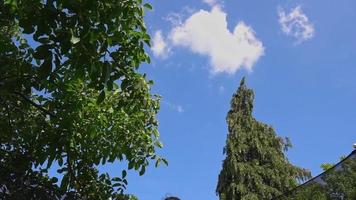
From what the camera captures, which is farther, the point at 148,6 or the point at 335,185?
the point at 335,185

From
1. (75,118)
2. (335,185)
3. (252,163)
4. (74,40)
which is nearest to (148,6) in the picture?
(74,40)

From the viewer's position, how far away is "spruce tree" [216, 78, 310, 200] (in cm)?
2295

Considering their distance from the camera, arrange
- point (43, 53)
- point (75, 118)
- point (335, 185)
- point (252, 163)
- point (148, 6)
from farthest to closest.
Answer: point (252, 163)
point (335, 185)
point (75, 118)
point (148, 6)
point (43, 53)

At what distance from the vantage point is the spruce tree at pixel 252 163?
904 inches

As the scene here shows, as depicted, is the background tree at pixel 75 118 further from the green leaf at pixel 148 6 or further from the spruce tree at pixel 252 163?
the spruce tree at pixel 252 163

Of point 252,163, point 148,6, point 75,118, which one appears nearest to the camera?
point 148,6

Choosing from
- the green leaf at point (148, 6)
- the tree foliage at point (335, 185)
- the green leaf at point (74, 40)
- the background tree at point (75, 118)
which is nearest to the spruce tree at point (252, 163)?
the tree foliage at point (335, 185)

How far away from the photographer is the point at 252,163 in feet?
79.4

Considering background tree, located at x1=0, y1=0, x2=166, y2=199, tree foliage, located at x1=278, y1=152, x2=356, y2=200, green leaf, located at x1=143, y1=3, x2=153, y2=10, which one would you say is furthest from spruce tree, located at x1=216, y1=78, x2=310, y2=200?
green leaf, located at x1=143, y1=3, x2=153, y2=10

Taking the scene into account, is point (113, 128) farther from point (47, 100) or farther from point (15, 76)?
point (15, 76)

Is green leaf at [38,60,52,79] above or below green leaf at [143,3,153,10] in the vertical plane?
below

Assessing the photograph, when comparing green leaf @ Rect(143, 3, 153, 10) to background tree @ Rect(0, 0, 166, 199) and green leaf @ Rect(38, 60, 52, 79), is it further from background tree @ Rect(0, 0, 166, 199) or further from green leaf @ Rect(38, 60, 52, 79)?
green leaf @ Rect(38, 60, 52, 79)

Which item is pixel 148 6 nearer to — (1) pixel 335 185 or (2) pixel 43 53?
(2) pixel 43 53

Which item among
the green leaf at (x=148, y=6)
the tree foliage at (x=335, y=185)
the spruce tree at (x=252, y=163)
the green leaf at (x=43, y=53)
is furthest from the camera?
the spruce tree at (x=252, y=163)
